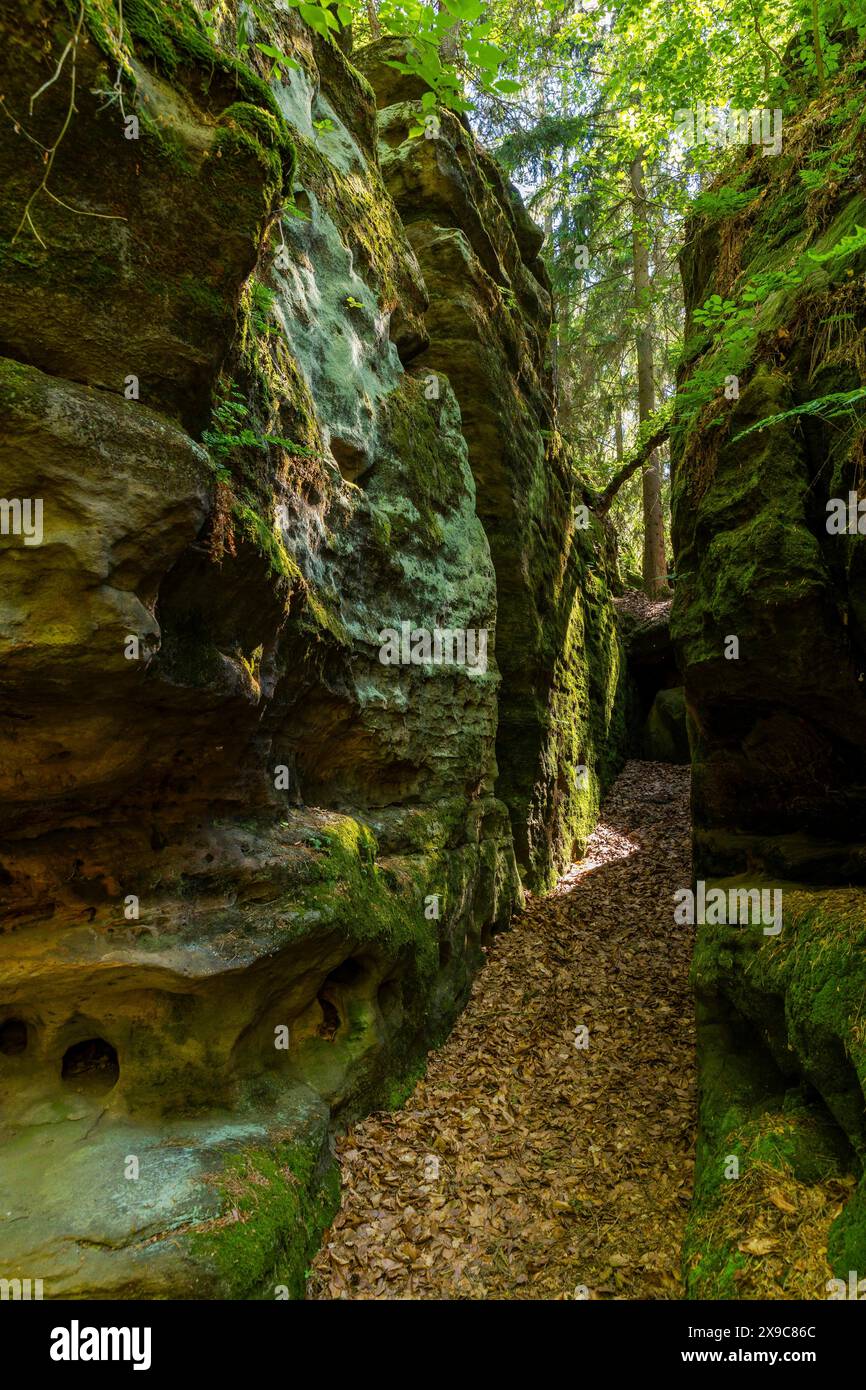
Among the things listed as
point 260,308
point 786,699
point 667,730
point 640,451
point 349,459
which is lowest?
point 667,730

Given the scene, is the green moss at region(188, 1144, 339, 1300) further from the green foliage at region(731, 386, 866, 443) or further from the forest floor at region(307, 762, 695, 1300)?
the green foliage at region(731, 386, 866, 443)

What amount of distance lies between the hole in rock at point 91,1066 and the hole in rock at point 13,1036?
291 millimetres

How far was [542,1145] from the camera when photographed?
5496 millimetres

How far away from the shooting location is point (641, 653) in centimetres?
1823

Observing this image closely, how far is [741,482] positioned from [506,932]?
594 centimetres

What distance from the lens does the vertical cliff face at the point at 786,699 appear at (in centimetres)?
409

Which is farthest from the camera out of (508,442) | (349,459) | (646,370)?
(646,370)

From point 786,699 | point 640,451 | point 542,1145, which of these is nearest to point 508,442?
point 786,699

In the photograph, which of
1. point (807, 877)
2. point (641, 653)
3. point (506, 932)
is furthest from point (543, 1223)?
point (641, 653)

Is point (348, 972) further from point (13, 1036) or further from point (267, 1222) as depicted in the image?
point (13, 1036)

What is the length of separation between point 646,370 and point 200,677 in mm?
17117

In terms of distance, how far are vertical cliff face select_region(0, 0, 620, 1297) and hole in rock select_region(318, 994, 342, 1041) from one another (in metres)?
0.02

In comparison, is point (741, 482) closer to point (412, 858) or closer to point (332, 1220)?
point (412, 858)

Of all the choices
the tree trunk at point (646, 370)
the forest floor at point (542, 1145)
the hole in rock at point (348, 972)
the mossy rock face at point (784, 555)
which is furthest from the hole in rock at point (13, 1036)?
the tree trunk at point (646, 370)
